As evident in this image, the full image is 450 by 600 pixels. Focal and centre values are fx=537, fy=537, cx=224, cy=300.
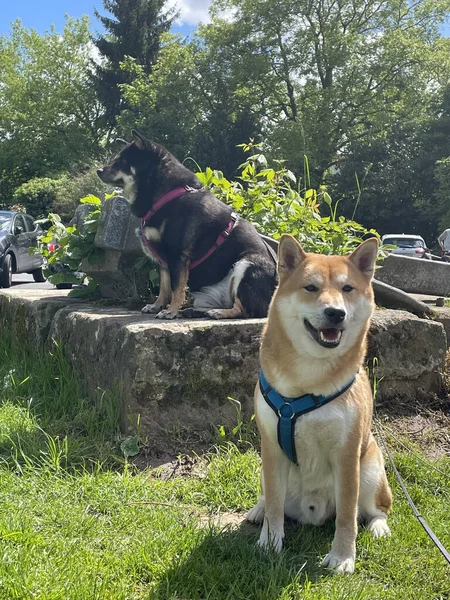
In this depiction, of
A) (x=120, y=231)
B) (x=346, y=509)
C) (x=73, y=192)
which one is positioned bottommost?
(x=346, y=509)

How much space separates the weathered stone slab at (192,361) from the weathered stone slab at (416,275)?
2701 mm

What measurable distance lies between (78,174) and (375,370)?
31.9 meters

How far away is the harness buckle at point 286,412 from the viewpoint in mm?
2326

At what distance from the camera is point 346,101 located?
32.9m

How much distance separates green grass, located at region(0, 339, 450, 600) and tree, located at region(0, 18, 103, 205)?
39.4m

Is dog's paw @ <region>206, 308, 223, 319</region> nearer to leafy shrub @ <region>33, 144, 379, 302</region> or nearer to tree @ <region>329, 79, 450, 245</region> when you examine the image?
leafy shrub @ <region>33, 144, 379, 302</region>

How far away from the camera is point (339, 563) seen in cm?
228

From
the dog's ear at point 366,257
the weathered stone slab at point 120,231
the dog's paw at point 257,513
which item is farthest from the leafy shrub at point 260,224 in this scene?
the dog's paw at point 257,513

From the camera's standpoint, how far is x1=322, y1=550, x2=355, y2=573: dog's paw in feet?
7.39

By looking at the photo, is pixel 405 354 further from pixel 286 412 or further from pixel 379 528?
pixel 286 412

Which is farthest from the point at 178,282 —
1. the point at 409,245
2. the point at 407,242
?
the point at 407,242

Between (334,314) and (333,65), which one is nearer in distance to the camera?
(334,314)

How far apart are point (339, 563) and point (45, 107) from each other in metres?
45.8

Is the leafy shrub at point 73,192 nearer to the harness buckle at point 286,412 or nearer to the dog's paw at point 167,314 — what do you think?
the dog's paw at point 167,314
